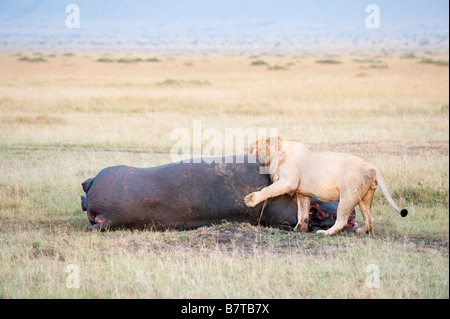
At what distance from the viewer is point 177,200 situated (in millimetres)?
7957

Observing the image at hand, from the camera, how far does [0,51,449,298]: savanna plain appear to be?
20.0ft

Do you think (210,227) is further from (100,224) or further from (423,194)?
(423,194)

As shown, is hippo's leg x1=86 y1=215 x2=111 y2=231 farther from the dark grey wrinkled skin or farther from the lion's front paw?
the lion's front paw

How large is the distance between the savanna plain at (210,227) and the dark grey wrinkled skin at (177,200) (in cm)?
19

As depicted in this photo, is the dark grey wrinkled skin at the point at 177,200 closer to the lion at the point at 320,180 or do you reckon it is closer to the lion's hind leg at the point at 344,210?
the lion at the point at 320,180

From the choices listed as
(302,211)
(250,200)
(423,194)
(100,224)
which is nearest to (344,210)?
(302,211)

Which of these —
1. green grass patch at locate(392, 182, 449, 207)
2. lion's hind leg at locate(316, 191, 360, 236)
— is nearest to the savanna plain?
green grass patch at locate(392, 182, 449, 207)

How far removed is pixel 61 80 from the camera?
107 feet

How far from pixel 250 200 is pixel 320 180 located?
887mm

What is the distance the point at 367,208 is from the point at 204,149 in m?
7.08

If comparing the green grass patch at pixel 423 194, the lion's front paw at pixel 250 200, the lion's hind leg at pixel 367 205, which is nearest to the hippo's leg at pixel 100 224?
the lion's front paw at pixel 250 200

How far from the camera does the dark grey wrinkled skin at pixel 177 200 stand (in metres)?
7.96
